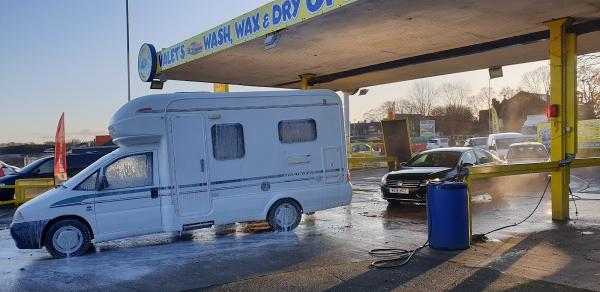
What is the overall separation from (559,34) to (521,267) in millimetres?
5244

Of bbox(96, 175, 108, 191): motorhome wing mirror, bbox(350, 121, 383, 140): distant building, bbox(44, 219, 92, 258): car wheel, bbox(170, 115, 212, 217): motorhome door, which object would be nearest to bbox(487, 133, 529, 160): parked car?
bbox(170, 115, 212, 217): motorhome door

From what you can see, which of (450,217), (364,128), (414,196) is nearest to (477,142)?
(414,196)

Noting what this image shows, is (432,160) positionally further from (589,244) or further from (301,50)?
(589,244)

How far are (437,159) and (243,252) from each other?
7.17 metres

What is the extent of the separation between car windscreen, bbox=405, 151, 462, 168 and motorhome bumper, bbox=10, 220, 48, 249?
30.0 feet

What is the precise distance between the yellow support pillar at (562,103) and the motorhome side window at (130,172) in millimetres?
7641

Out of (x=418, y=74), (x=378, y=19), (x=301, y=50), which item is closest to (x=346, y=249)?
(x=378, y=19)

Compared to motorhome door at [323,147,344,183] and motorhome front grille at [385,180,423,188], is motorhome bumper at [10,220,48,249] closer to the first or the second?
motorhome door at [323,147,344,183]

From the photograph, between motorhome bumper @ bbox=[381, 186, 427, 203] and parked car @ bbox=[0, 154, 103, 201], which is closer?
motorhome bumper @ bbox=[381, 186, 427, 203]

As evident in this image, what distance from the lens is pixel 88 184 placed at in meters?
9.05

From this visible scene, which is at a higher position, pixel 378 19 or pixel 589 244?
pixel 378 19

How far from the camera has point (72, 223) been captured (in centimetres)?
886

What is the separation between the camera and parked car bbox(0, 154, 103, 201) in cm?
1752

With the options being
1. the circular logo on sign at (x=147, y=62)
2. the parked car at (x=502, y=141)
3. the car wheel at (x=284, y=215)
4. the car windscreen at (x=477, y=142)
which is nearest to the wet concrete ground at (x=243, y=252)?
the car wheel at (x=284, y=215)
